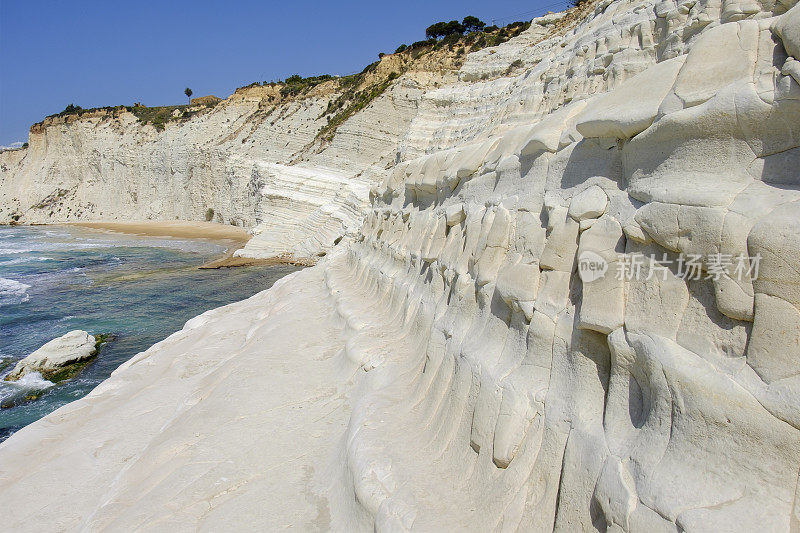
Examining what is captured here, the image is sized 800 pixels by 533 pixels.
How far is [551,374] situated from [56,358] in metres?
9.50

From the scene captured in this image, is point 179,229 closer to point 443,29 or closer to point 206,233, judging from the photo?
point 206,233

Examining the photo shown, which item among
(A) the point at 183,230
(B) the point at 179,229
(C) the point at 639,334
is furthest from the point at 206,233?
(C) the point at 639,334

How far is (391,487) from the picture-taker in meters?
2.80

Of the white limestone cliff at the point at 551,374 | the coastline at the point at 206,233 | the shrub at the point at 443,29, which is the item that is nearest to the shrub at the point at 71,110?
the coastline at the point at 206,233

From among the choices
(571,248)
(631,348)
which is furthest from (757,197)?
(571,248)

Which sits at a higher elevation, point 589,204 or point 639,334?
point 589,204

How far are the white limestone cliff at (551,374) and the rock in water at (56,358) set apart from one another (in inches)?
141

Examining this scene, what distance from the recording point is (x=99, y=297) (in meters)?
14.8

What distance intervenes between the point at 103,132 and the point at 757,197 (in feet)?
166

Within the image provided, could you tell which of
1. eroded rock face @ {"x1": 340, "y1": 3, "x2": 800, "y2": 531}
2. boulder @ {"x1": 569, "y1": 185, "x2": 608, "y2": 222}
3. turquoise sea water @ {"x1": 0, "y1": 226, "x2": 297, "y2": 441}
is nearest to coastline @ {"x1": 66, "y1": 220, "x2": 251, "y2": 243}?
turquoise sea water @ {"x1": 0, "y1": 226, "x2": 297, "y2": 441}

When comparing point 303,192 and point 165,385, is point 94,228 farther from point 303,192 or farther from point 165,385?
point 165,385

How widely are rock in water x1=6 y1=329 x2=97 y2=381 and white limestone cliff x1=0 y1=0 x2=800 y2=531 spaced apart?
11.8 feet

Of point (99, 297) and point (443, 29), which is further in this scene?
point (443, 29)

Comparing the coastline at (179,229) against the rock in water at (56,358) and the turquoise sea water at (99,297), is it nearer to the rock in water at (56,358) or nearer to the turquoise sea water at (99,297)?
the turquoise sea water at (99,297)
